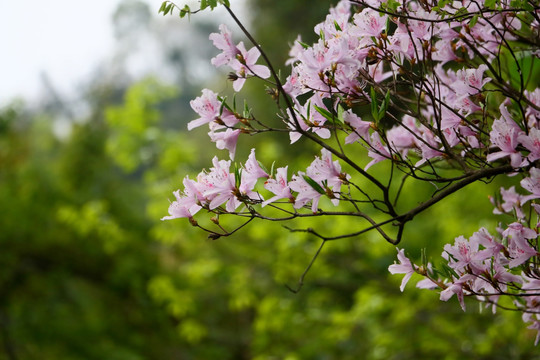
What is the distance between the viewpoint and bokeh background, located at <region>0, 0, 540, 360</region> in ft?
9.84

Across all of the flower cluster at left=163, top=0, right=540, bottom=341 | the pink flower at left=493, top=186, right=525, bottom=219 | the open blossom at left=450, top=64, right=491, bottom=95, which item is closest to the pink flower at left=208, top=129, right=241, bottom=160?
the flower cluster at left=163, top=0, right=540, bottom=341

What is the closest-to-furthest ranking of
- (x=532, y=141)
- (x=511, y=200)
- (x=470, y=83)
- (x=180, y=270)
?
1. (x=532, y=141)
2. (x=470, y=83)
3. (x=511, y=200)
4. (x=180, y=270)

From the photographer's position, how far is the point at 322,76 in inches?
31.0

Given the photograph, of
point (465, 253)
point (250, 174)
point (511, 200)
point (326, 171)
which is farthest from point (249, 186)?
point (511, 200)

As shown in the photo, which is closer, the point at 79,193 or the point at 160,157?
the point at 160,157

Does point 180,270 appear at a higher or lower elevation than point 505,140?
higher

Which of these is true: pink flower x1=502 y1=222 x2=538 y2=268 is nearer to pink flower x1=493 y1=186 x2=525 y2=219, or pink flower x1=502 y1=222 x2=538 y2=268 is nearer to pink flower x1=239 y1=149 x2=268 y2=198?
pink flower x1=493 y1=186 x2=525 y2=219

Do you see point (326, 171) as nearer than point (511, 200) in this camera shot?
Yes

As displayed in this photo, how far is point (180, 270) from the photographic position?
5746 millimetres

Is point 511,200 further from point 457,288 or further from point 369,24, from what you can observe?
point 369,24

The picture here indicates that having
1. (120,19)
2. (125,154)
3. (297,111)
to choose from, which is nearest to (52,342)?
(125,154)

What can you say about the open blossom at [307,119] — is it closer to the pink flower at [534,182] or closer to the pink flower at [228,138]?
the pink flower at [228,138]

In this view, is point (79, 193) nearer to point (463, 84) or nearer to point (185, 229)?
point (185, 229)

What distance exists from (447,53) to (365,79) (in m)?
0.25
